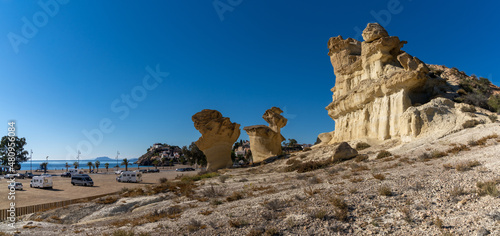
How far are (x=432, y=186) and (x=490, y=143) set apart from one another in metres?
8.60

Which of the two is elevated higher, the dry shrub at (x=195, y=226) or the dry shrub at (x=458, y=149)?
the dry shrub at (x=458, y=149)

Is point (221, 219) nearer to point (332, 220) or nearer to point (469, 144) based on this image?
point (332, 220)

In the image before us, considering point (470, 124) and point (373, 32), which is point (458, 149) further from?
point (373, 32)

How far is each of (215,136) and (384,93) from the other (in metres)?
21.6

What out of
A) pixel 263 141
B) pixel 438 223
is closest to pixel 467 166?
pixel 438 223

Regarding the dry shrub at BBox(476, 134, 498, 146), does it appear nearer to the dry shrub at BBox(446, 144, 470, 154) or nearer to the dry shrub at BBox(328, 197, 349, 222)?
the dry shrub at BBox(446, 144, 470, 154)

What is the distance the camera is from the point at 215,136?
35531mm

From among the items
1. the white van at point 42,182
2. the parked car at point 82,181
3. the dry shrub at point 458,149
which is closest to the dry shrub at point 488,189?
the dry shrub at point 458,149

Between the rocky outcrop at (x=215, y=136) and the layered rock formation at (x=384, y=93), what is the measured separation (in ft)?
49.3

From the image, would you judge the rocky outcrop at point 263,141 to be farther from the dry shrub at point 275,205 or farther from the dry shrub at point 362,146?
the dry shrub at point 275,205

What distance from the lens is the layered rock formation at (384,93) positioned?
69.7 feet

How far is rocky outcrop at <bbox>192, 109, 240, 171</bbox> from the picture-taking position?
3525 centimetres

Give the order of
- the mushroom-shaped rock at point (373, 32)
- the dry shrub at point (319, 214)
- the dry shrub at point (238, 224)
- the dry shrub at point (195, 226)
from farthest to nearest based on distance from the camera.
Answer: the mushroom-shaped rock at point (373, 32)
the dry shrub at point (195, 226)
the dry shrub at point (238, 224)
the dry shrub at point (319, 214)

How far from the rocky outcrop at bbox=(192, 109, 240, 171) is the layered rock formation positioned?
15.0 metres
